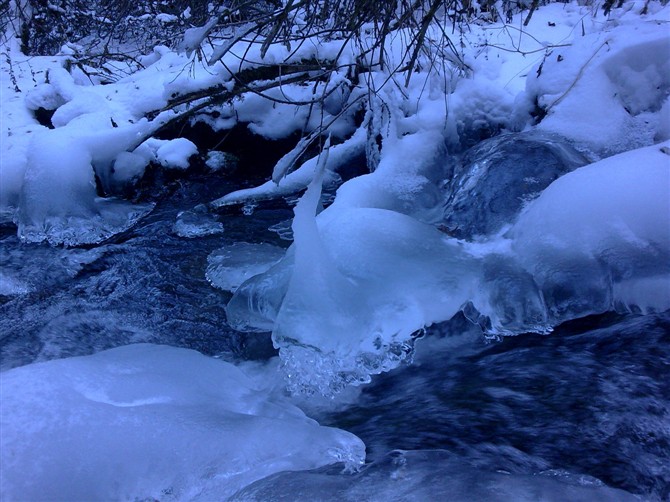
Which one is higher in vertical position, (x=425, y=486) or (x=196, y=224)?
(x=425, y=486)

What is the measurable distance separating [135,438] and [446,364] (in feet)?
4.57

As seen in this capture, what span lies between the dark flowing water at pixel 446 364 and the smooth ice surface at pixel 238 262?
0.27ft

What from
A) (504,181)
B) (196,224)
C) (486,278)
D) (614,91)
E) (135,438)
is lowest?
(196,224)

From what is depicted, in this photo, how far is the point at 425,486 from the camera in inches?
53.7

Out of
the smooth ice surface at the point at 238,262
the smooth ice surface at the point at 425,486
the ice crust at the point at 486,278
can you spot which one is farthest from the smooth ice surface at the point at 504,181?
the smooth ice surface at the point at 425,486

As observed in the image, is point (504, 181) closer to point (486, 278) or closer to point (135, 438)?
point (486, 278)

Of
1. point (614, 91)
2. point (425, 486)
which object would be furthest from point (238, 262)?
point (614, 91)

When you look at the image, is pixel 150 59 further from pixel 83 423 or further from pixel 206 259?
pixel 83 423

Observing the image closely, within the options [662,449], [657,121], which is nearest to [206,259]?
[662,449]

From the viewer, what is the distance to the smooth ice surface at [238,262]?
306 centimetres

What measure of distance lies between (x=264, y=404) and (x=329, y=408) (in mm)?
296

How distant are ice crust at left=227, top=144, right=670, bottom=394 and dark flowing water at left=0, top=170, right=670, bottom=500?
0.13 m

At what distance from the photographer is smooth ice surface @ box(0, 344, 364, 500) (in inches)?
52.8

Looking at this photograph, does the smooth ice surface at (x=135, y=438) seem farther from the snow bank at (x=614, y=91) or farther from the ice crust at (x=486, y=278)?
the snow bank at (x=614, y=91)
